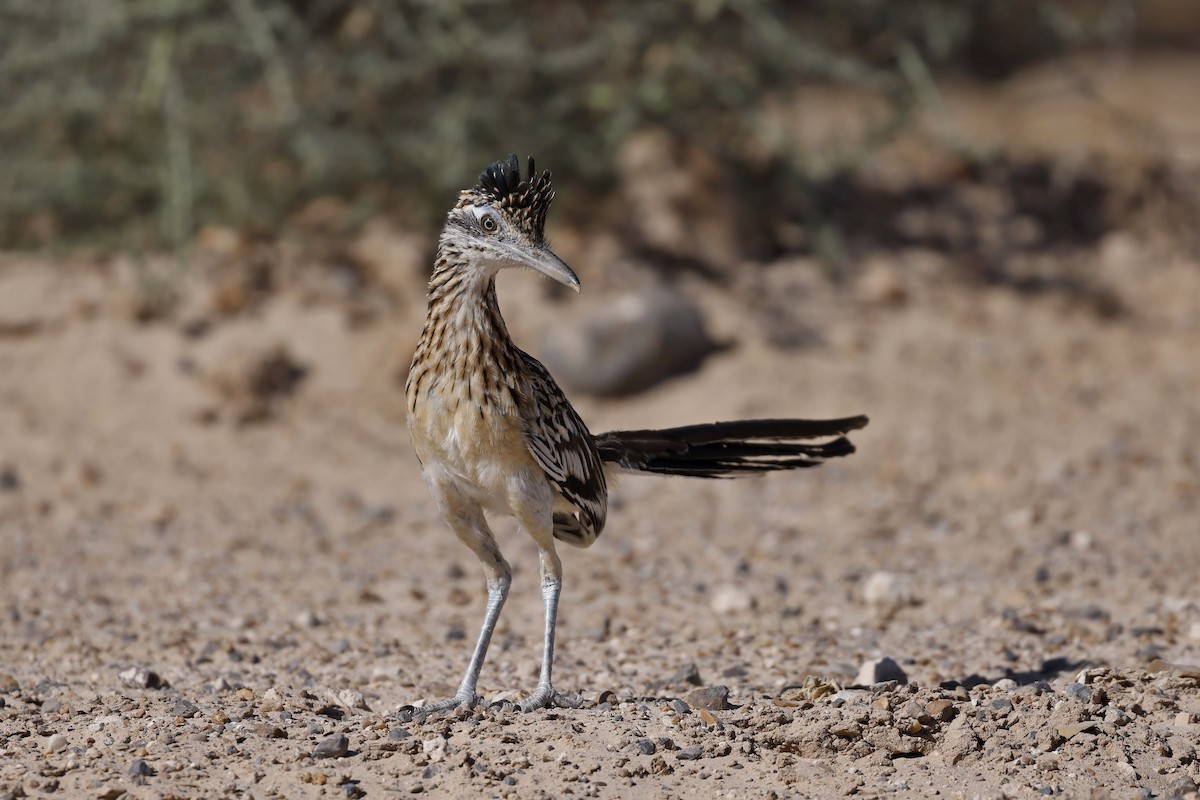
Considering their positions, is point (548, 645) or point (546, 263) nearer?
point (546, 263)

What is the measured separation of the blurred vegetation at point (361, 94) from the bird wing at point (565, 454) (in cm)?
488

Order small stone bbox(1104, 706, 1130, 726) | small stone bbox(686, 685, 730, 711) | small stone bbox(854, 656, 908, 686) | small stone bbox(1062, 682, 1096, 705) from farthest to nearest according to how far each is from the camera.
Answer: small stone bbox(854, 656, 908, 686) → small stone bbox(686, 685, 730, 711) → small stone bbox(1062, 682, 1096, 705) → small stone bbox(1104, 706, 1130, 726)

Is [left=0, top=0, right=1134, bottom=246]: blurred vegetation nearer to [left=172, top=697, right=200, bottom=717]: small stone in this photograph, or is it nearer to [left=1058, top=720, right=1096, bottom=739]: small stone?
[left=172, top=697, right=200, bottom=717]: small stone

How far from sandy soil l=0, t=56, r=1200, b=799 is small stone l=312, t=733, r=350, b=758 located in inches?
2.4

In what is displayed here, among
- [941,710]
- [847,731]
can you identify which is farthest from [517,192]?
[941,710]

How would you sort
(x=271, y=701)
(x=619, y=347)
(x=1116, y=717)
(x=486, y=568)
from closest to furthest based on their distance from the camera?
(x=1116, y=717) < (x=271, y=701) < (x=486, y=568) < (x=619, y=347)

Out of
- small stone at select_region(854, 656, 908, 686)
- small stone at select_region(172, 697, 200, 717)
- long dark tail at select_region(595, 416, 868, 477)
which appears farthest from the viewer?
long dark tail at select_region(595, 416, 868, 477)

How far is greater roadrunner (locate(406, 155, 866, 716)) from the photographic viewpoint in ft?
14.9

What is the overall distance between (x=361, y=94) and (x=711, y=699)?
6.85 metres

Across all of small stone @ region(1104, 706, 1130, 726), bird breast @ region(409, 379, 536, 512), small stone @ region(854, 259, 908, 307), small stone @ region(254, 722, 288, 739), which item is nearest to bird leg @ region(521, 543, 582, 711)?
bird breast @ region(409, 379, 536, 512)

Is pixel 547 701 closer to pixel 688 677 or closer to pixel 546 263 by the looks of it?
pixel 688 677

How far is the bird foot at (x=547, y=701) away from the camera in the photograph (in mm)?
4590

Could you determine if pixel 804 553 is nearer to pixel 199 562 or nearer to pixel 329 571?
pixel 329 571

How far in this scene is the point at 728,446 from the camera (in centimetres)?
560
